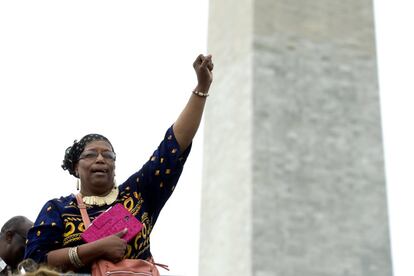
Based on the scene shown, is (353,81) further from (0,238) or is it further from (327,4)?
(0,238)

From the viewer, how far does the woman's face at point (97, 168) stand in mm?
4852

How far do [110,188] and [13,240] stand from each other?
0.87 meters

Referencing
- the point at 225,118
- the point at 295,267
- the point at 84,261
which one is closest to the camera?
the point at 84,261

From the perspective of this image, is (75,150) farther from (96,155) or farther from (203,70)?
(203,70)

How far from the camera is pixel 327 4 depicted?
1762cm

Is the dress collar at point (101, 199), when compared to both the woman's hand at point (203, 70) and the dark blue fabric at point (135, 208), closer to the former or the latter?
the dark blue fabric at point (135, 208)

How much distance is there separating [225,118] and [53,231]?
12.7m

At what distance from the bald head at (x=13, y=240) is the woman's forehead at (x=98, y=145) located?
0.83 meters

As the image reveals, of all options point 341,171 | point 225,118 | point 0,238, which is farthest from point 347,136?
point 0,238

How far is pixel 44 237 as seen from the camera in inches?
186

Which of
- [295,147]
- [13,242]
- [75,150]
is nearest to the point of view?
[75,150]

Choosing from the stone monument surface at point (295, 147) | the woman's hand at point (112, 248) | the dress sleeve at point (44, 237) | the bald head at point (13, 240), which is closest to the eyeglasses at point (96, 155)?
the dress sleeve at point (44, 237)

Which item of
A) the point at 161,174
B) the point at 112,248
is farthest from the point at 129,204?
the point at 112,248

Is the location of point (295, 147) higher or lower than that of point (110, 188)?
higher
